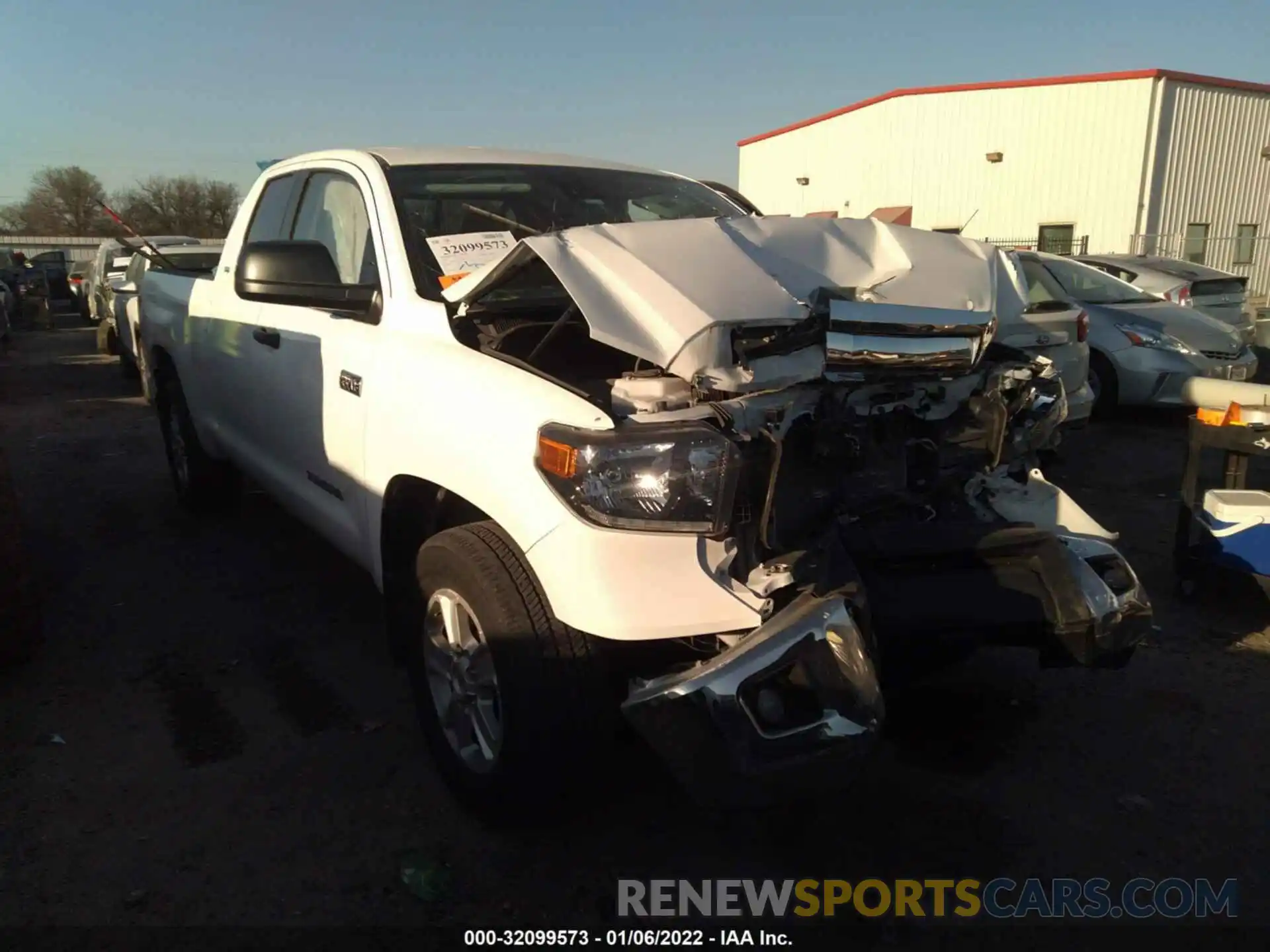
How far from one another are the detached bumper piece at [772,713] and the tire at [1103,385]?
7627 mm

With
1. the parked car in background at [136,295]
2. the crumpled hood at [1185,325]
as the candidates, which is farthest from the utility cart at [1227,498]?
the parked car in background at [136,295]

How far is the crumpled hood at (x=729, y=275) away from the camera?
7.76 ft

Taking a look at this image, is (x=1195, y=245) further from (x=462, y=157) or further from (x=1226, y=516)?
(x=462, y=157)

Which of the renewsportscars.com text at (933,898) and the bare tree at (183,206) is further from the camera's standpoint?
the bare tree at (183,206)

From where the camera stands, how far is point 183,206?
40094mm

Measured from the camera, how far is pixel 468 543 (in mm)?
2561

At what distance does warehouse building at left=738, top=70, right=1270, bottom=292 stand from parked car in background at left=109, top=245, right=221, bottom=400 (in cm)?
1938

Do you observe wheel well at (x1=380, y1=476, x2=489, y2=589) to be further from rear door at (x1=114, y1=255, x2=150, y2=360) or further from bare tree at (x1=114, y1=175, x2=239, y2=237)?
bare tree at (x1=114, y1=175, x2=239, y2=237)

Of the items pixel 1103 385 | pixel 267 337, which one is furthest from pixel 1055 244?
pixel 267 337

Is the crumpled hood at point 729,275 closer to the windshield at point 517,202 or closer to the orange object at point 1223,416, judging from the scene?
the windshield at point 517,202

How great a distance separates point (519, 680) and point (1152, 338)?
8.03 metres

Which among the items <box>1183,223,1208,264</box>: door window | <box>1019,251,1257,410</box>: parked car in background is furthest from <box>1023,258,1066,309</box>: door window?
<box>1183,223,1208,264</box>: door window

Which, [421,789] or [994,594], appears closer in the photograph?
[994,594]

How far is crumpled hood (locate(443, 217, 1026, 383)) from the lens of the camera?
237cm
